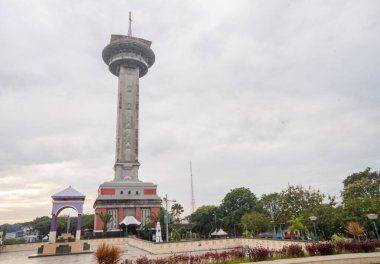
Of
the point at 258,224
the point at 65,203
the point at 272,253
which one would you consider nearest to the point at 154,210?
the point at 258,224

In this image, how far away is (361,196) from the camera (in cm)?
4309

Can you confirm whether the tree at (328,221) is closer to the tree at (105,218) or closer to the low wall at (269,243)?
the low wall at (269,243)

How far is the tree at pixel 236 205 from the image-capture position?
63.2 m

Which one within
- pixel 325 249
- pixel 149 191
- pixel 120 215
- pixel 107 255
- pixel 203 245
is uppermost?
pixel 149 191

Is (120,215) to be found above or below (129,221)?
above

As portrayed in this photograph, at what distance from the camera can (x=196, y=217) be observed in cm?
7600

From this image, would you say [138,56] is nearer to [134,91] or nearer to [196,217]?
[134,91]

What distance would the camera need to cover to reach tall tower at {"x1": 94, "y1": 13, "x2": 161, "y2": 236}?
191ft

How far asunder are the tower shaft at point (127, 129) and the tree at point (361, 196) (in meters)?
42.9

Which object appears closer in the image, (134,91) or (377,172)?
(377,172)

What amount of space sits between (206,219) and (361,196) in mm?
38398

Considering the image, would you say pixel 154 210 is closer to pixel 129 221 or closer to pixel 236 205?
pixel 129 221

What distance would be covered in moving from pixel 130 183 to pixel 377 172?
1903 inches

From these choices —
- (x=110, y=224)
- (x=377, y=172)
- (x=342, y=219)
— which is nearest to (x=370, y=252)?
(x=342, y=219)
